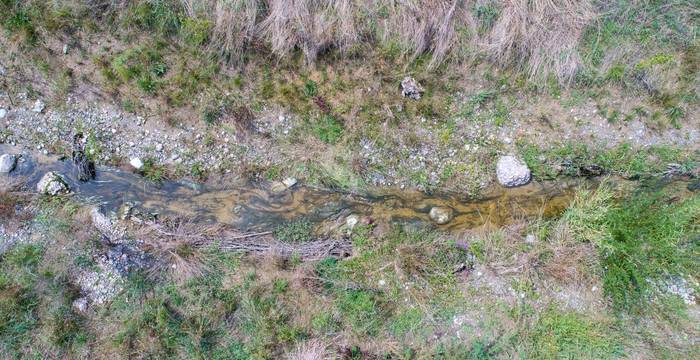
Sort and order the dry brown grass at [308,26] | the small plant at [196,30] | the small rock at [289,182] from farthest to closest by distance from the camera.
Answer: the small rock at [289,182] → the small plant at [196,30] → the dry brown grass at [308,26]

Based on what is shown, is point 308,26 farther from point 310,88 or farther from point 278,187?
point 278,187

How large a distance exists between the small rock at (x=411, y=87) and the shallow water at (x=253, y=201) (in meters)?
1.28

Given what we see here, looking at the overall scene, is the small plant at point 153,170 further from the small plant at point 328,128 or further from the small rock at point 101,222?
the small plant at point 328,128

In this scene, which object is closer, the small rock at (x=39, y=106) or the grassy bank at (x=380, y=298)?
the grassy bank at (x=380, y=298)

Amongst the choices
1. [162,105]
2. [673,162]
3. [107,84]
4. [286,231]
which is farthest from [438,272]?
[107,84]

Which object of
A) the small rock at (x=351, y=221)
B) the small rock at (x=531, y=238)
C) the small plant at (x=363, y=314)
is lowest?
the small plant at (x=363, y=314)

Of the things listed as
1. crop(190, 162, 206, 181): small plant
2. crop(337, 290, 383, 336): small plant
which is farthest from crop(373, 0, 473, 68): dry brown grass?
crop(337, 290, 383, 336): small plant

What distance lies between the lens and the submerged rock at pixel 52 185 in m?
5.68

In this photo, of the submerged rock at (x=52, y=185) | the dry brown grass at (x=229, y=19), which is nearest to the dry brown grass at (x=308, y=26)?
the dry brown grass at (x=229, y=19)

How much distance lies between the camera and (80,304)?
18.1 ft

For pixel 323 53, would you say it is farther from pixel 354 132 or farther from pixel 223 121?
pixel 223 121

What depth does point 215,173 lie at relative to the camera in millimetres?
5762

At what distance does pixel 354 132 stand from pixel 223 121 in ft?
5.65

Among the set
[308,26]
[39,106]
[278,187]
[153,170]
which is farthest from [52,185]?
[308,26]
